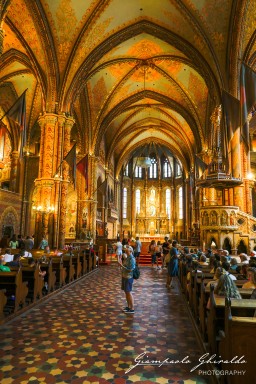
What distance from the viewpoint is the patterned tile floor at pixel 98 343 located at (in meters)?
3.76

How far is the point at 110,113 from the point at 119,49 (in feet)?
19.6

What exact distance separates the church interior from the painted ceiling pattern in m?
0.06

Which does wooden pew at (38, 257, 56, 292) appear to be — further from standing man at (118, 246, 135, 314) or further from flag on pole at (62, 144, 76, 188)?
flag on pole at (62, 144, 76, 188)

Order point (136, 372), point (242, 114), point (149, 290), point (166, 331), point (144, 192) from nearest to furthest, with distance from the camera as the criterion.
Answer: point (136, 372) < point (166, 331) < point (149, 290) < point (242, 114) < point (144, 192)

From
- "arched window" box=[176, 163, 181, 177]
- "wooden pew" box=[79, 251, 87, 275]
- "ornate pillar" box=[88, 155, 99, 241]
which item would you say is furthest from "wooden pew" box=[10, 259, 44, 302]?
"arched window" box=[176, 163, 181, 177]

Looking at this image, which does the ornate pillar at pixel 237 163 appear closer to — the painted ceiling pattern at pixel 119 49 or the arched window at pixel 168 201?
the painted ceiling pattern at pixel 119 49

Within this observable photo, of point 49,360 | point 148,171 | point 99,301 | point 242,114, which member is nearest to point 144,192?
point 148,171

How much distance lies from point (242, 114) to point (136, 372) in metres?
8.92

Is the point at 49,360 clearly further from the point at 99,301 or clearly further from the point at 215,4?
the point at 215,4

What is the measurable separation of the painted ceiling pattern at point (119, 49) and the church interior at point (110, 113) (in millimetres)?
A: 58

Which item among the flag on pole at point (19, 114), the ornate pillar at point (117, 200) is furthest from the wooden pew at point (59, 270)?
the ornate pillar at point (117, 200)

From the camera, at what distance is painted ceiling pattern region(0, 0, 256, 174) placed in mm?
A: 13914

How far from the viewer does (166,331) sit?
5516 mm

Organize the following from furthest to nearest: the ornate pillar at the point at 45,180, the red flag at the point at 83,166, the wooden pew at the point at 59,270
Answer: the red flag at the point at 83,166
the ornate pillar at the point at 45,180
the wooden pew at the point at 59,270
